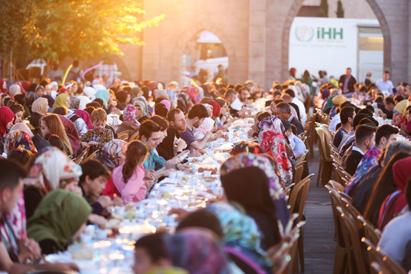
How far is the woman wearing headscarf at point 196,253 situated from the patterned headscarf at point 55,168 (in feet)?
10.2

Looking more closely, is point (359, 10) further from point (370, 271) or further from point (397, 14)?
point (370, 271)

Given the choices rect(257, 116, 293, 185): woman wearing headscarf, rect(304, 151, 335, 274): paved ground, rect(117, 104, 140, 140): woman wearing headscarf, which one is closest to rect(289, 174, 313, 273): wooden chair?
rect(304, 151, 335, 274): paved ground

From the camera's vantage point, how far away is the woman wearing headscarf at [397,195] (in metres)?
8.27

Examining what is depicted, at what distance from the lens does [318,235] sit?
14.4 metres

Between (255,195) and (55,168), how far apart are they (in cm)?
148

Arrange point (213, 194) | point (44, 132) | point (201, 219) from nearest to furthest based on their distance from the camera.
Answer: point (201, 219) < point (213, 194) < point (44, 132)

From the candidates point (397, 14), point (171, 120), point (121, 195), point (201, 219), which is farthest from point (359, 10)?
point (201, 219)

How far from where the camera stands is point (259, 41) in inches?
1774

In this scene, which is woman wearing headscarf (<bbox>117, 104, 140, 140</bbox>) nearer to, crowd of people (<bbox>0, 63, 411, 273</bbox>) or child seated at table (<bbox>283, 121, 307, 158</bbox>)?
crowd of people (<bbox>0, 63, 411, 273</bbox>)

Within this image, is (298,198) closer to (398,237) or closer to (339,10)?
(398,237)

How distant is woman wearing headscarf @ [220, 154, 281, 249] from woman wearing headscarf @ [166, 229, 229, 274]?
2.16 m

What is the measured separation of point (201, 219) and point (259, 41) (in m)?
39.8

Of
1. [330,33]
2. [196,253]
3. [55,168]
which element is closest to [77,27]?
[330,33]

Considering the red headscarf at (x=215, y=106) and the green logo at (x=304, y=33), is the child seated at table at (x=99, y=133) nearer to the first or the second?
the red headscarf at (x=215, y=106)
